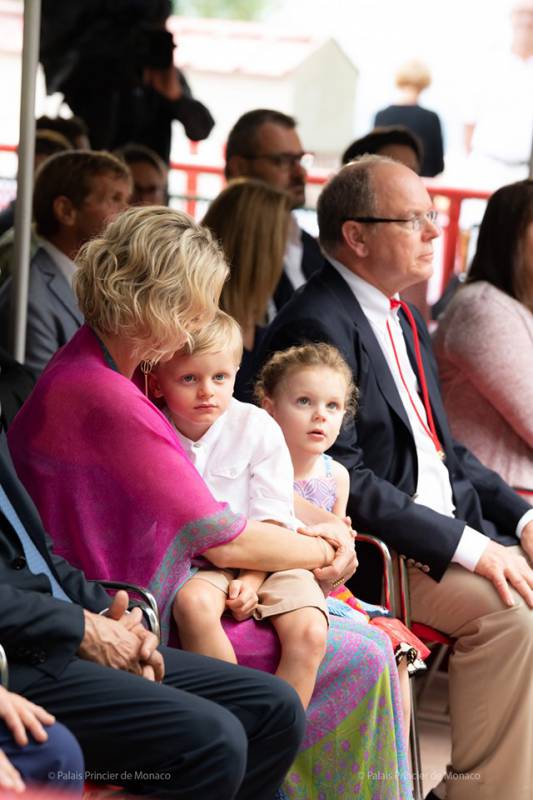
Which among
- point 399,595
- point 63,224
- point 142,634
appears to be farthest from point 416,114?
point 142,634

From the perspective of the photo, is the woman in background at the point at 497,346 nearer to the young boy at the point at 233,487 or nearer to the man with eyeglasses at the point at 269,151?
the young boy at the point at 233,487

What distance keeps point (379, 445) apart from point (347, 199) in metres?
0.76

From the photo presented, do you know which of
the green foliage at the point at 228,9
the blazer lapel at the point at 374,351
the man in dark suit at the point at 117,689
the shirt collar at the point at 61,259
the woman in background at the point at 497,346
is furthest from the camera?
the green foliage at the point at 228,9

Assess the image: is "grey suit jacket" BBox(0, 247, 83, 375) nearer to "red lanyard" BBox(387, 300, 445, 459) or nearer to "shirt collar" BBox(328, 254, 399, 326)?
"shirt collar" BBox(328, 254, 399, 326)

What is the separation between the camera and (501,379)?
13.8ft

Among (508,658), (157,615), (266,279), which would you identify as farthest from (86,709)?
(266,279)

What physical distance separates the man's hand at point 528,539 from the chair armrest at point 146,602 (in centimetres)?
159

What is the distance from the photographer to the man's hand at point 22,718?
2.19 m

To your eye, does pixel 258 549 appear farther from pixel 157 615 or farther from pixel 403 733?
pixel 403 733

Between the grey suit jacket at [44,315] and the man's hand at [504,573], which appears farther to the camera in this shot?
the grey suit jacket at [44,315]

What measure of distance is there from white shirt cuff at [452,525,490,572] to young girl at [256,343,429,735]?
1.19ft

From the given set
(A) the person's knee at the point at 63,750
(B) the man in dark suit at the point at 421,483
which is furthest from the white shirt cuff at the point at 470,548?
(A) the person's knee at the point at 63,750

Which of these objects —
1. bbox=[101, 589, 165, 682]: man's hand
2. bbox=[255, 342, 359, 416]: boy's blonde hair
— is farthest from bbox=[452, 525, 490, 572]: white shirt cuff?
bbox=[101, 589, 165, 682]: man's hand

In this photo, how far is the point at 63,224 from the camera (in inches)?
189
